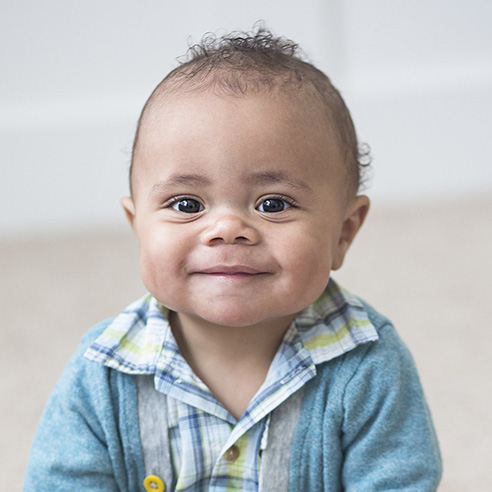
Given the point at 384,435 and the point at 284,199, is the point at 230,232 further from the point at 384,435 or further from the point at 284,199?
the point at 384,435

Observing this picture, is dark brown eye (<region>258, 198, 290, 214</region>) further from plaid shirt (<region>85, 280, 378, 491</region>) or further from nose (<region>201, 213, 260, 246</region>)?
plaid shirt (<region>85, 280, 378, 491</region>)

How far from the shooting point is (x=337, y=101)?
2.54 feet

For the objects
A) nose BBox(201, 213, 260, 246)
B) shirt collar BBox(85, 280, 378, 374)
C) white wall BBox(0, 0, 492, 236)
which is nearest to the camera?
nose BBox(201, 213, 260, 246)

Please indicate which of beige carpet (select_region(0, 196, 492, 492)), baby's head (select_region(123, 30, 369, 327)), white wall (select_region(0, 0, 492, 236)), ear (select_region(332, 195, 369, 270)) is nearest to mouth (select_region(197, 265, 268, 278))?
baby's head (select_region(123, 30, 369, 327))

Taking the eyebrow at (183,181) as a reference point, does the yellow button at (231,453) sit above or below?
below

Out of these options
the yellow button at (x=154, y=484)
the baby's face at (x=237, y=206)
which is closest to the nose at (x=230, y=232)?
the baby's face at (x=237, y=206)

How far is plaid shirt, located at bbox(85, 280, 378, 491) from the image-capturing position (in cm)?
78

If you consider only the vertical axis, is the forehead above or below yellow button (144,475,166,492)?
above

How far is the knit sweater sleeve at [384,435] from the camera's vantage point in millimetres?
775

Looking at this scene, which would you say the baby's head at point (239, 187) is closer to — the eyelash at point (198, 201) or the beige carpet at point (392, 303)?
the eyelash at point (198, 201)

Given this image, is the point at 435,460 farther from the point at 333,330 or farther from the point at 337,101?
the point at 337,101

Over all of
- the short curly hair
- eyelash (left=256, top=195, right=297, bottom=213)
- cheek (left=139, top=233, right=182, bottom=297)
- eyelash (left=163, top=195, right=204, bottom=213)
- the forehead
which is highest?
the short curly hair

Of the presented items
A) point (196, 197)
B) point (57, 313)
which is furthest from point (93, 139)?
point (196, 197)

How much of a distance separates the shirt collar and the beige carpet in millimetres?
300
